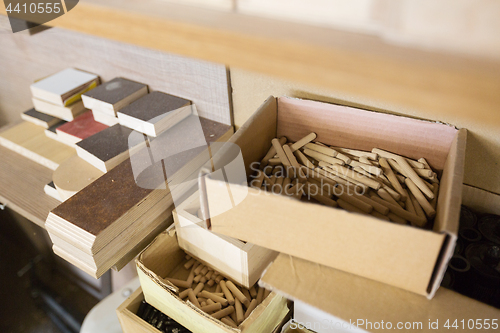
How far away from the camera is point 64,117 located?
149cm

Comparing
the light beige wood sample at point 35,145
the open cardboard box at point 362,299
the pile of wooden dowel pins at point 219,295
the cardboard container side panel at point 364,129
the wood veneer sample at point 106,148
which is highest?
the cardboard container side panel at point 364,129

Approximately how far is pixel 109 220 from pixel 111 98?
0.59 metres

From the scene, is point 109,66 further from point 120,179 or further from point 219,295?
point 219,295

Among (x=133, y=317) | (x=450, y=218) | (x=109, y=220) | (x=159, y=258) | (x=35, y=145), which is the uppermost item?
(x=450, y=218)

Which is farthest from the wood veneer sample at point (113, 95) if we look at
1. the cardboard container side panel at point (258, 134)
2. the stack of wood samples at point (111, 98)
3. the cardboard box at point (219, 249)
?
the cardboard container side panel at point (258, 134)

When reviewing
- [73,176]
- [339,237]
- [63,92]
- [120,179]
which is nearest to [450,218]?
[339,237]

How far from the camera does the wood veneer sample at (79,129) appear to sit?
135 cm

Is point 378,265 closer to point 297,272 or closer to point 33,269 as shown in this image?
point 297,272

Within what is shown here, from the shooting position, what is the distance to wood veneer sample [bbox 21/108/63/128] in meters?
1.50

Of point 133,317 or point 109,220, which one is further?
point 133,317

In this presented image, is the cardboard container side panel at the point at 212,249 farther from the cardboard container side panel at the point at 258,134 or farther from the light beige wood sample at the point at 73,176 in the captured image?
the light beige wood sample at the point at 73,176

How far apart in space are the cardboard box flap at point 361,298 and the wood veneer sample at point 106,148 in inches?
26.1

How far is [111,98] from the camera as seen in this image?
1.33 metres

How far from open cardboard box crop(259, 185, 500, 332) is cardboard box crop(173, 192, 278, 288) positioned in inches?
8.0
